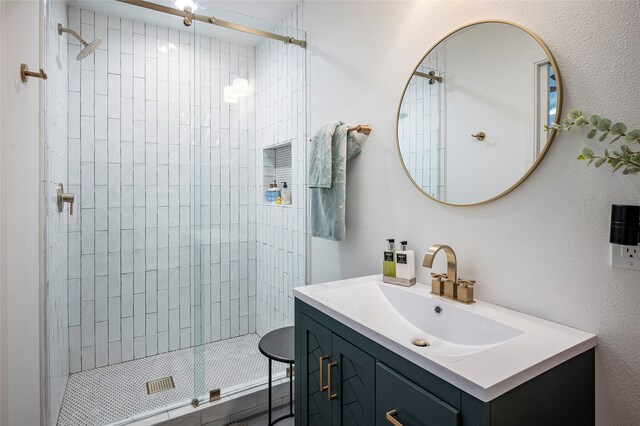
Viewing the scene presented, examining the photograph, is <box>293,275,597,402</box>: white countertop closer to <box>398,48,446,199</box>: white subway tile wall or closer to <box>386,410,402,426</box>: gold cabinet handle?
<box>386,410,402,426</box>: gold cabinet handle

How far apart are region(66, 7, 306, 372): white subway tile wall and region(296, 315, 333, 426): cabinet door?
1.04 m

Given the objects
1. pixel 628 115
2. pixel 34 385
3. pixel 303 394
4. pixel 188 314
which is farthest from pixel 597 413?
pixel 188 314

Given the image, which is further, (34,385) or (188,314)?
(188,314)

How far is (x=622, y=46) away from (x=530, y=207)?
465 mm

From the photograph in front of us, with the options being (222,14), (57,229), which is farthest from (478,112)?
(57,229)

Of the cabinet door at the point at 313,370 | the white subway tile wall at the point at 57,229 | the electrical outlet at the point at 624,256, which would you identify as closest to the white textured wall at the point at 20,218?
the white subway tile wall at the point at 57,229

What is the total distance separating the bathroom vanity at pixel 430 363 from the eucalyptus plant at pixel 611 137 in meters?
0.45

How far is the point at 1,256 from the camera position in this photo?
3.92 ft

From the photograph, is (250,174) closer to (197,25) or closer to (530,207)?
(197,25)

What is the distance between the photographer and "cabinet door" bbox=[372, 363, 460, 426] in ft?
2.41

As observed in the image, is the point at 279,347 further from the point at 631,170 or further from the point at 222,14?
the point at 222,14

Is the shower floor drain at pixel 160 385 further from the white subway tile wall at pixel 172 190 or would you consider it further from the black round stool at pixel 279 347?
the black round stool at pixel 279 347

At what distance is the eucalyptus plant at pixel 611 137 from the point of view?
2.53 ft

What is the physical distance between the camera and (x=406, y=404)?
0.83 m
